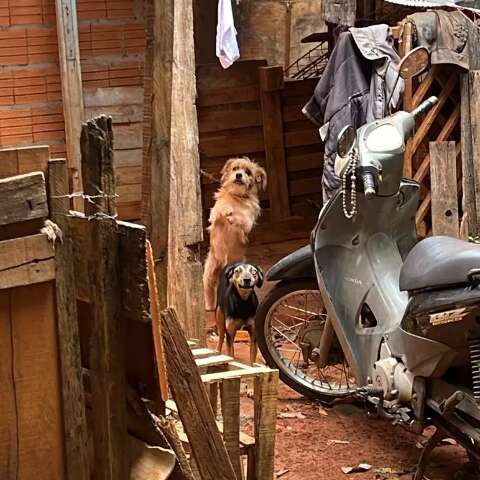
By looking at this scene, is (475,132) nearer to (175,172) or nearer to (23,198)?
(175,172)

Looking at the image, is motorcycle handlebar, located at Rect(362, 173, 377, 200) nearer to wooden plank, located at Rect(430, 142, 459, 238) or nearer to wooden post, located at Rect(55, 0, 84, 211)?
wooden plank, located at Rect(430, 142, 459, 238)

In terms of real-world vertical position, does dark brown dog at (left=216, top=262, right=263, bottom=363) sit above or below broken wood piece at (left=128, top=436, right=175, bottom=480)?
below

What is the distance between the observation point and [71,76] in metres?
6.34

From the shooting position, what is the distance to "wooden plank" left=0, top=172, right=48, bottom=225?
2008 mm

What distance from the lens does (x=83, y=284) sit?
2240mm

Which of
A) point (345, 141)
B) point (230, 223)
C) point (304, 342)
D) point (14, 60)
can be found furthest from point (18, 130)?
point (345, 141)

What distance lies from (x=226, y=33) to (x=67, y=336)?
495 cm

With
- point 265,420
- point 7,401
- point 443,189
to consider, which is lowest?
point 265,420

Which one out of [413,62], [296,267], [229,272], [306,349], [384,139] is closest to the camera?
[384,139]

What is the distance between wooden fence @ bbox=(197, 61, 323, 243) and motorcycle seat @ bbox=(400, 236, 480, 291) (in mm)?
5538

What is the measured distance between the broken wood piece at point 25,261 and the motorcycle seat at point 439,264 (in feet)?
6.31

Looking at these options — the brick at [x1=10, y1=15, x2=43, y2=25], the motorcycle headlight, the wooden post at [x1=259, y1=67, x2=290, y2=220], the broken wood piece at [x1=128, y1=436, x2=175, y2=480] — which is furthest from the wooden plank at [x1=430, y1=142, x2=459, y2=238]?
the broken wood piece at [x1=128, y1=436, x2=175, y2=480]

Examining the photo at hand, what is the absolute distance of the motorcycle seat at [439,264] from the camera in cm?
343

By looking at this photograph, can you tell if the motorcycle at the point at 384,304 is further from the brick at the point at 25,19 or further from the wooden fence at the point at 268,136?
the wooden fence at the point at 268,136
